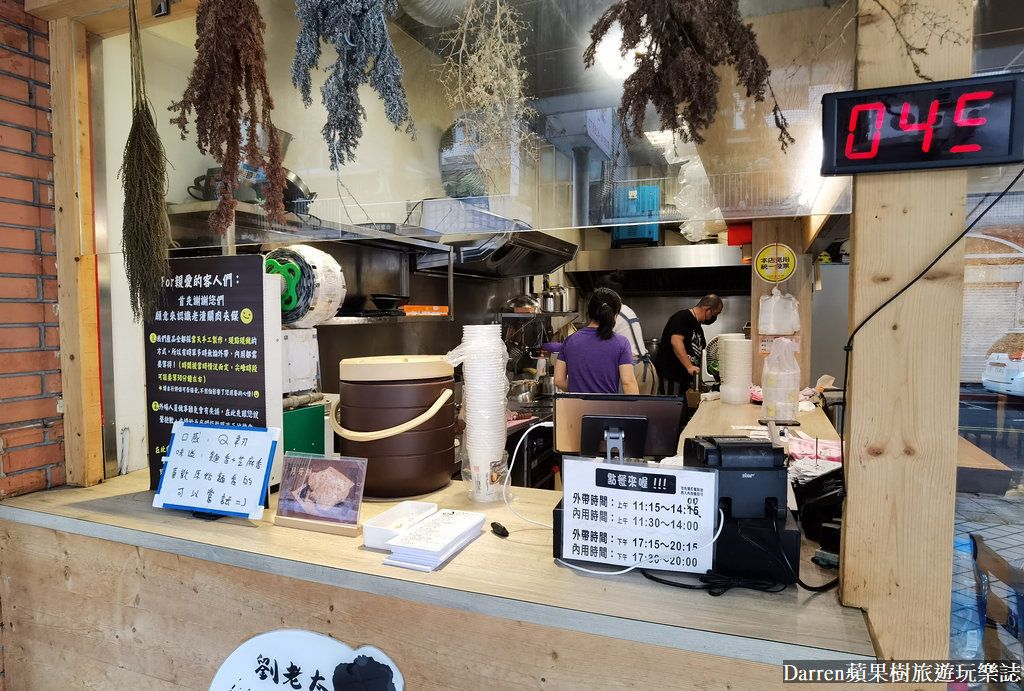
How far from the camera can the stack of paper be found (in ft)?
4.42

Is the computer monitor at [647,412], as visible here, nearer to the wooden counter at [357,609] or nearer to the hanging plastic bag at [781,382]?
the wooden counter at [357,609]

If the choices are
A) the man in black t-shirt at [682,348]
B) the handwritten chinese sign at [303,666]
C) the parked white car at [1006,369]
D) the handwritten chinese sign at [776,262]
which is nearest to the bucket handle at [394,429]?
the handwritten chinese sign at [303,666]

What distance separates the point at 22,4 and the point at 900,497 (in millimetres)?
2916

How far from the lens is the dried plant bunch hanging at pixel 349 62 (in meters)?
1.57

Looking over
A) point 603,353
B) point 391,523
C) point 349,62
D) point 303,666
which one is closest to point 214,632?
point 303,666

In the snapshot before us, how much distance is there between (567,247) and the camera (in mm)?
5418

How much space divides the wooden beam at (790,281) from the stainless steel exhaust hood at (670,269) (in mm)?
1808

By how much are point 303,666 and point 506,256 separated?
146 inches

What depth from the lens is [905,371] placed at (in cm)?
113

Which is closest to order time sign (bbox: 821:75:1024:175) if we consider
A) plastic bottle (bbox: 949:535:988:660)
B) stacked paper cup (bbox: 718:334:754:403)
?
plastic bottle (bbox: 949:535:988:660)

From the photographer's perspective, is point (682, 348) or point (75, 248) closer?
point (75, 248)

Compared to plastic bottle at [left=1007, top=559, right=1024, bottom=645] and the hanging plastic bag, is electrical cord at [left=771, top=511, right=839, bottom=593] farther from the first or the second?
the hanging plastic bag

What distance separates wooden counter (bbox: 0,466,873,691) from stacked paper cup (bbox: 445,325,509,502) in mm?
116

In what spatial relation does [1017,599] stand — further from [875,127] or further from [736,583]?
[875,127]
